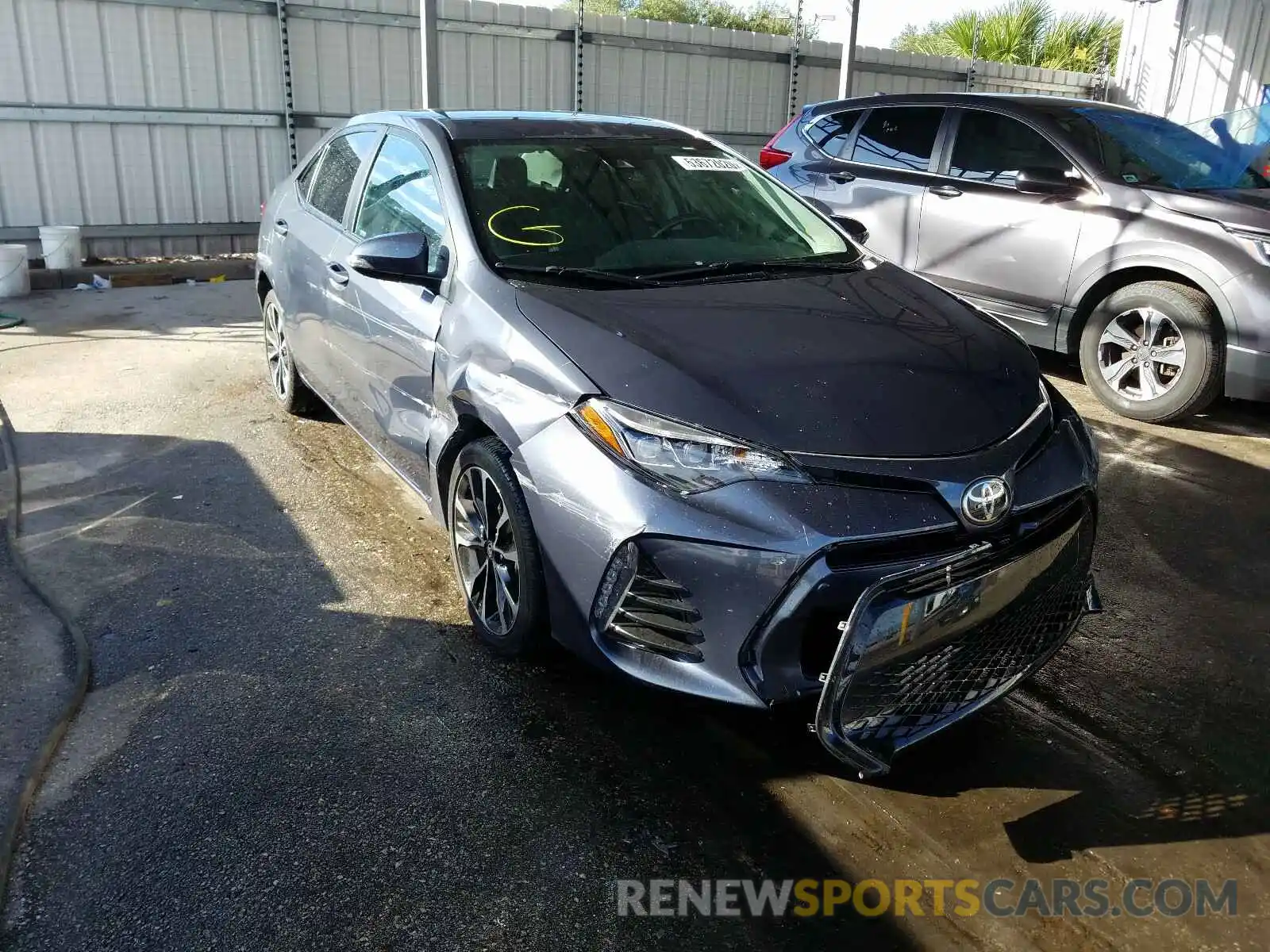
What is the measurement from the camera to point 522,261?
A: 3.32 meters

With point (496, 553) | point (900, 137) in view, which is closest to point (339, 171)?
point (496, 553)

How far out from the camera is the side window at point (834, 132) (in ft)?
24.0

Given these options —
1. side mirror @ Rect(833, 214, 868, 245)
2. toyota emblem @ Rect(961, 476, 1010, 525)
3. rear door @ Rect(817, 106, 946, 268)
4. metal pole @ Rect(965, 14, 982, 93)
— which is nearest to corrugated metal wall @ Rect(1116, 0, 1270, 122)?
metal pole @ Rect(965, 14, 982, 93)

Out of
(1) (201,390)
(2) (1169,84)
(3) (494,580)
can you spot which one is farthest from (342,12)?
(2) (1169,84)

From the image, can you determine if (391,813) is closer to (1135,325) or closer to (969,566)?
(969,566)

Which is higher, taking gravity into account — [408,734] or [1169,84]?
[1169,84]

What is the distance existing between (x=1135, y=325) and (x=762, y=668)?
14.6 feet

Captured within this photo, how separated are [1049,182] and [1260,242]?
3.75 ft

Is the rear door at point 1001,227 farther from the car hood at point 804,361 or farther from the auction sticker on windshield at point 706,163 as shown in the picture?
the car hood at point 804,361

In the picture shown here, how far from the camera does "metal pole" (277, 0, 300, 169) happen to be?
1020 cm

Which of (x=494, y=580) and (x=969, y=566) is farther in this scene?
(x=494, y=580)

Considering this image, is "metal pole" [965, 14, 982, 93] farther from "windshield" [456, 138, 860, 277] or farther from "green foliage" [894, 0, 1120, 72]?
"windshield" [456, 138, 860, 277]

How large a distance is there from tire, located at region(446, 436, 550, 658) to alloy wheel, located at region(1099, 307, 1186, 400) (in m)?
4.18

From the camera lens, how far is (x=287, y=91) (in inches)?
408
